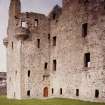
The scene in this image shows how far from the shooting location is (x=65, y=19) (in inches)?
1542

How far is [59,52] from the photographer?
40500 millimetres

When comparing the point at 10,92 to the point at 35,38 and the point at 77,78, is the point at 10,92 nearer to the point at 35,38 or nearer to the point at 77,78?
the point at 35,38

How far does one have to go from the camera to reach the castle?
A: 3356 centimetres

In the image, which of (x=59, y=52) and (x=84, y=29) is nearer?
(x=84, y=29)

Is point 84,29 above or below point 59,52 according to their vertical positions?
above

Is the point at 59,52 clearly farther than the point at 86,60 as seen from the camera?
Yes

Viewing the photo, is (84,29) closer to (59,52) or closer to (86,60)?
(86,60)

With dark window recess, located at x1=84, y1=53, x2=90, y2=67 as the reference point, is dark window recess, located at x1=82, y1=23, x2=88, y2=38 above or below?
above

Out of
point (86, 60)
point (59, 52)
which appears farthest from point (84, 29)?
point (59, 52)

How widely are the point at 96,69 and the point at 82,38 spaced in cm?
409

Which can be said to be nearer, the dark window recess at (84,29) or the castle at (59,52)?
the castle at (59,52)

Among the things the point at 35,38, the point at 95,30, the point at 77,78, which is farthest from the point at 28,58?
the point at 95,30

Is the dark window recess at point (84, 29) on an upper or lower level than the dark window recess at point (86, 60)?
upper

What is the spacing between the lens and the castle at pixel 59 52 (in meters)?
33.6
